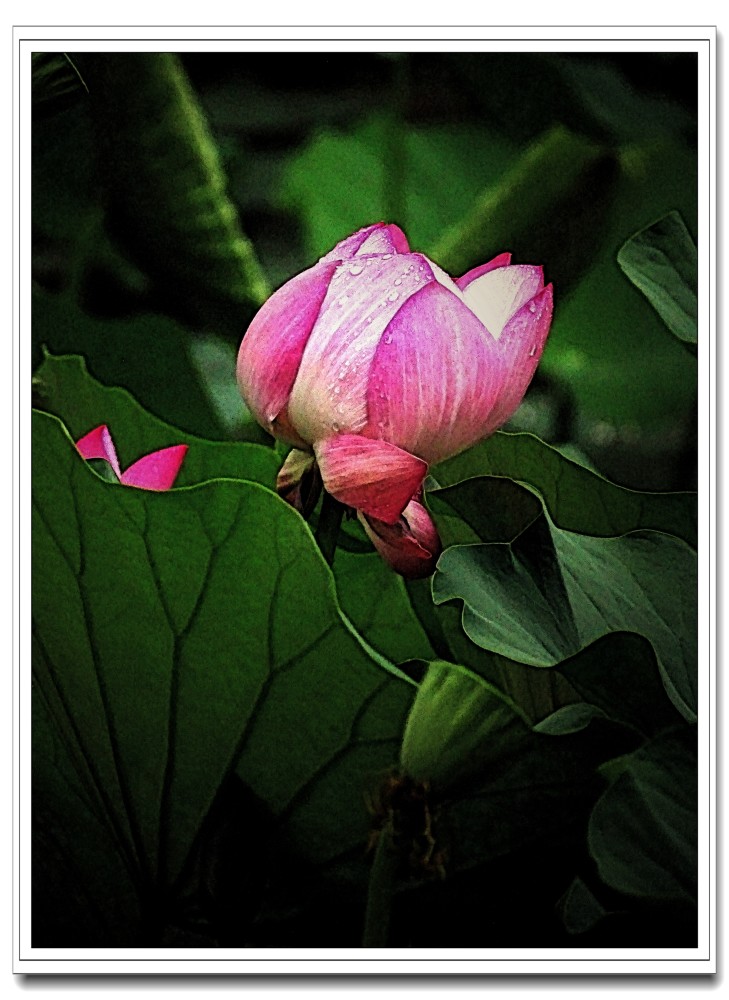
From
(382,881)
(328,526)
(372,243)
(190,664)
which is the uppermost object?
(372,243)

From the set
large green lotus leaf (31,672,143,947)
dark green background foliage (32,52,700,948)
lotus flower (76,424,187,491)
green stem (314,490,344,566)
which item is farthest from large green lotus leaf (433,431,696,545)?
large green lotus leaf (31,672,143,947)

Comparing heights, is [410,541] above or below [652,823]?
above

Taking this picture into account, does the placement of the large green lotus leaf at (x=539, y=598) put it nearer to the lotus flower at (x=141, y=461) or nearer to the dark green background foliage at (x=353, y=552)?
the dark green background foliage at (x=353, y=552)

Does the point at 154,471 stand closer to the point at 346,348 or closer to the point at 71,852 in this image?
the point at 346,348

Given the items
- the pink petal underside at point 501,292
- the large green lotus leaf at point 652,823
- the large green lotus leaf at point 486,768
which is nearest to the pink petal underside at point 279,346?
the pink petal underside at point 501,292

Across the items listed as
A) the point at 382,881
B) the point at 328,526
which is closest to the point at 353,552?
the point at 328,526

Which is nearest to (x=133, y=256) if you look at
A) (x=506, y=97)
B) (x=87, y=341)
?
(x=87, y=341)
